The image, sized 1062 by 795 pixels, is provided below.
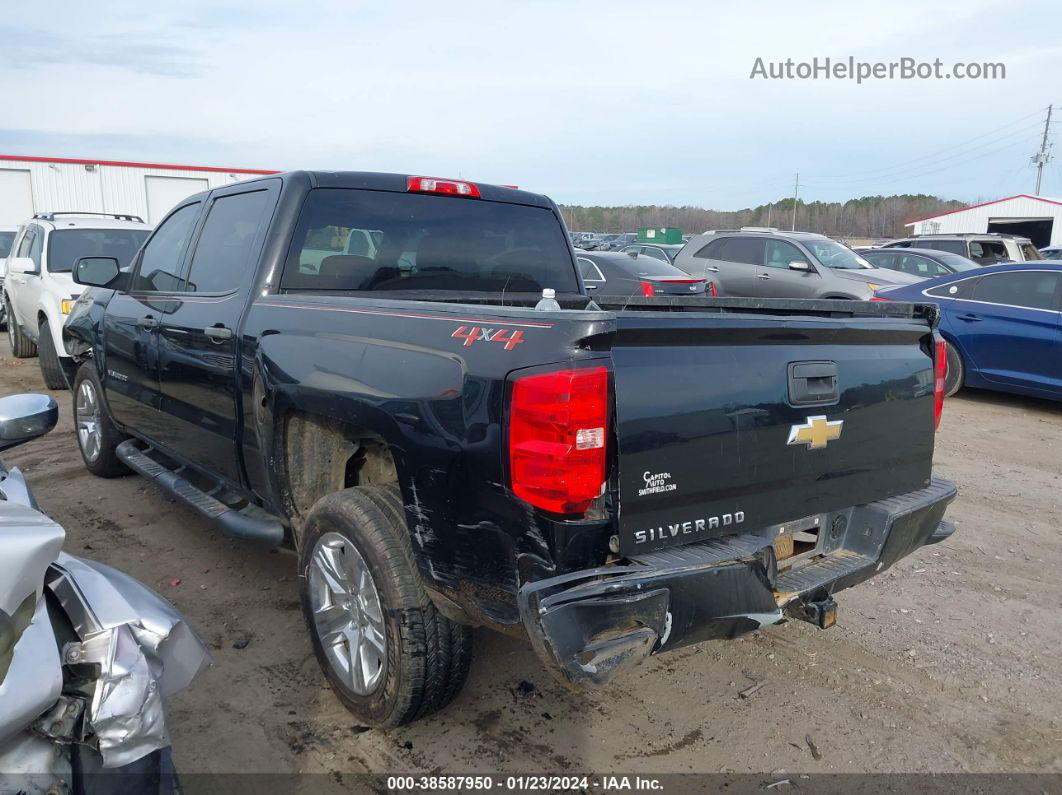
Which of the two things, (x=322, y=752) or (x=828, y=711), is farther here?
Answer: (x=828, y=711)

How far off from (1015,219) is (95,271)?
4521 cm

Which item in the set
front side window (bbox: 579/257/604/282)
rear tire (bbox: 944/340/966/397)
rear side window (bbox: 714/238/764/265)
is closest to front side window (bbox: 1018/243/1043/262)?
rear side window (bbox: 714/238/764/265)

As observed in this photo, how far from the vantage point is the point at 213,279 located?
4.02 metres

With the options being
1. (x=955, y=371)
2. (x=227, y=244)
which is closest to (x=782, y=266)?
(x=955, y=371)

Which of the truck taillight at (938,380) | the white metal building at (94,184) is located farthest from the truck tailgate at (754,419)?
the white metal building at (94,184)

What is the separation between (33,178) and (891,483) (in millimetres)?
27264

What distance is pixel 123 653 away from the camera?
1842mm

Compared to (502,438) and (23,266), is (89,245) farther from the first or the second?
(502,438)

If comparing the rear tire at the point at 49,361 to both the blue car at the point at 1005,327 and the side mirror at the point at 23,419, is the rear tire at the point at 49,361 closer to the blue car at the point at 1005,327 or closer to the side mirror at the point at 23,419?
the side mirror at the point at 23,419

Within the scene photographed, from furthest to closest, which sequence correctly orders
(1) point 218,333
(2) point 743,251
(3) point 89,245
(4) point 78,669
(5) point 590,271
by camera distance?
(2) point 743,251 → (5) point 590,271 → (3) point 89,245 → (1) point 218,333 → (4) point 78,669

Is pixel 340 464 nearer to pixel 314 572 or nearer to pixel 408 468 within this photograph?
pixel 314 572

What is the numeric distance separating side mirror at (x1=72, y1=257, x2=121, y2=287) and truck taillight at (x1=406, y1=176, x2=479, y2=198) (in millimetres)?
2306

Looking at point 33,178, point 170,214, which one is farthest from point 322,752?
point 33,178

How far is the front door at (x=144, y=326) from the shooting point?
4.50 m
